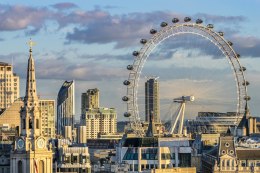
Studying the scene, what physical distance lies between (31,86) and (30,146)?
6.46m

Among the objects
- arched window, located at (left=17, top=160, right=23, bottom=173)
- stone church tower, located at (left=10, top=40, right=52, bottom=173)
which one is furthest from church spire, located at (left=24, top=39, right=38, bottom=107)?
arched window, located at (left=17, top=160, right=23, bottom=173)

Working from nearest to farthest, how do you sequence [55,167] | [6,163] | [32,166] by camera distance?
[32,166]
[6,163]
[55,167]

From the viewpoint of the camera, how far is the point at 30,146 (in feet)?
481

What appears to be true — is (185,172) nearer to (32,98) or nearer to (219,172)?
(219,172)

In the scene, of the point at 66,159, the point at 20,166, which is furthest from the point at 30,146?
the point at 66,159

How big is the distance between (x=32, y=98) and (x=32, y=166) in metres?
7.09

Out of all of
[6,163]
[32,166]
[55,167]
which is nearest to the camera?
[32,166]

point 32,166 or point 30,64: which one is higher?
point 30,64

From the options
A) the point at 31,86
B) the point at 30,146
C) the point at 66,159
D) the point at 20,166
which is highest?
the point at 31,86

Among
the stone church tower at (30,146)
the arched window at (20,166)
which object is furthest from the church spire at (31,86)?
the arched window at (20,166)

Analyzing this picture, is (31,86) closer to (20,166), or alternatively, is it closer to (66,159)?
(20,166)

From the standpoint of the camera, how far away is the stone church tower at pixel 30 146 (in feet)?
481

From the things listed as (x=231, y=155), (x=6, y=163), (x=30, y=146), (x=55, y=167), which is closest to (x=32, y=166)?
(x=30, y=146)

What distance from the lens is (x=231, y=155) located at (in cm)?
19888
